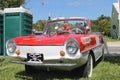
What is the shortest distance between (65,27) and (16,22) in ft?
14.9

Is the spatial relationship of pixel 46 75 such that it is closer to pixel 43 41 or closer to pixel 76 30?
pixel 43 41

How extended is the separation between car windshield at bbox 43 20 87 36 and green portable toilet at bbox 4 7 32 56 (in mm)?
3641

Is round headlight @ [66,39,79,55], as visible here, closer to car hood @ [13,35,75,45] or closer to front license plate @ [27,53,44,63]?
car hood @ [13,35,75,45]

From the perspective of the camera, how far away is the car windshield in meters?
9.34

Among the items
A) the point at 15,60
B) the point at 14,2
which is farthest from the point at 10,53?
the point at 14,2

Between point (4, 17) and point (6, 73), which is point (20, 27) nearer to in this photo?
point (4, 17)

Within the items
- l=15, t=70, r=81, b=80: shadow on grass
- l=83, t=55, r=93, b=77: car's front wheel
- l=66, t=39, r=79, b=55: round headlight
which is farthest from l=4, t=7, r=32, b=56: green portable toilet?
l=66, t=39, r=79, b=55: round headlight

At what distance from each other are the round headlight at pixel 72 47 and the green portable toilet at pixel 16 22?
6.24m

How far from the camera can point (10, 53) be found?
811 centimetres

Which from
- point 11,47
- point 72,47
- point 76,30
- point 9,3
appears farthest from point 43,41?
point 9,3

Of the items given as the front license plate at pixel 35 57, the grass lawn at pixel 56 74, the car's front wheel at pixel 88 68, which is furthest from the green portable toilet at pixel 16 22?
the front license plate at pixel 35 57

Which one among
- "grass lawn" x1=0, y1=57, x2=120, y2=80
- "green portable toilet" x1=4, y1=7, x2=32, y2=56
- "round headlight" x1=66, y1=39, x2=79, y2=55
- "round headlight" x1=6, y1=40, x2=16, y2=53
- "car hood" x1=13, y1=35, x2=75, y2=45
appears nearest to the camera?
"round headlight" x1=66, y1=39, x2=79, y2=55

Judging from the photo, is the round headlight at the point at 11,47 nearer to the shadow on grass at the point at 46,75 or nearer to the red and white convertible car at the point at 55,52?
the red and white convertible car at the point at 55,52

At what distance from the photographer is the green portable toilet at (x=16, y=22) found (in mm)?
13422
